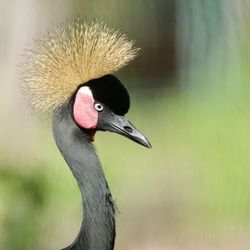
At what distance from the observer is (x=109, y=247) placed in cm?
171

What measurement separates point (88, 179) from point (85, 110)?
189mm

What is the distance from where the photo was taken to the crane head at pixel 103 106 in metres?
1.65

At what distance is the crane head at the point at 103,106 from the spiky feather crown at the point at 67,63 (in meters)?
0.06

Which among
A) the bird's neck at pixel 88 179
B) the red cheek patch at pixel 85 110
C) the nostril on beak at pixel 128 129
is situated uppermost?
the red cheek patch at pixel 85 110

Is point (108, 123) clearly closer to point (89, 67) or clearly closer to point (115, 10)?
point (89, 67)

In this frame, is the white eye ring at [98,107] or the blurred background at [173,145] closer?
the white eye ring at [98,107]

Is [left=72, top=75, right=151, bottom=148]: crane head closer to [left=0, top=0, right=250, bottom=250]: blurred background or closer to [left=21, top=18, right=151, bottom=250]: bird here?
[left=21, top=18, right=151, bottom=250]: bird

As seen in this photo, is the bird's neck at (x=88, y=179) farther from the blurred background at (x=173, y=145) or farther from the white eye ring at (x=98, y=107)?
the blurred background at (x=173, y=145)

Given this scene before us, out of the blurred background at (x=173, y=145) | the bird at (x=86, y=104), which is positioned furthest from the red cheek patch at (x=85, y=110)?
the blurred background at (x=173, y=145)

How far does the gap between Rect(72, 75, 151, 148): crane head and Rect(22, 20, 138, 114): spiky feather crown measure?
0.06 meters

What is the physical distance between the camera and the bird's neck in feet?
5.55

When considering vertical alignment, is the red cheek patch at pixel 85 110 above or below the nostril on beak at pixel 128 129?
above

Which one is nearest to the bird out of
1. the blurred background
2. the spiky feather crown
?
the spiky feather crown

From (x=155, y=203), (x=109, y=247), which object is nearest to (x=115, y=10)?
(x=155, y=203)
